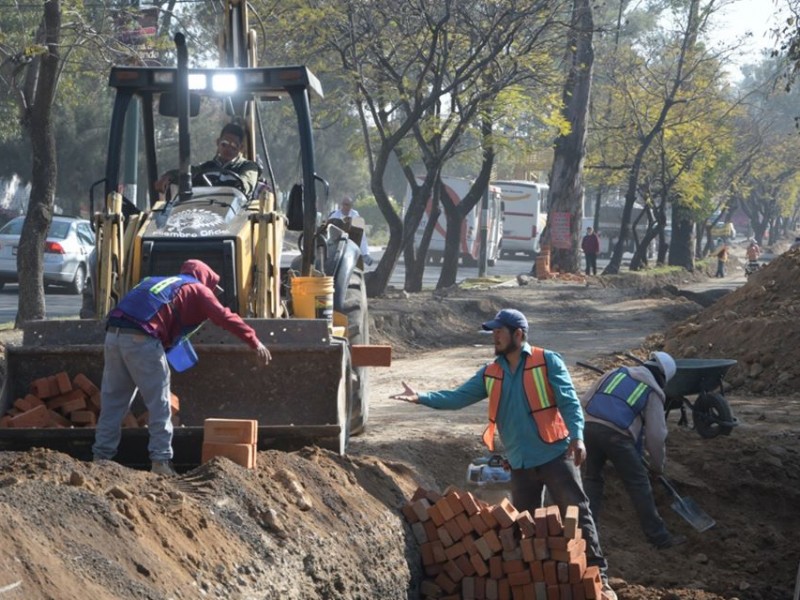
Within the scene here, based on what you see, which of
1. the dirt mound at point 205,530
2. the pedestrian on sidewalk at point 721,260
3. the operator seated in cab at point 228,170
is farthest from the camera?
the pedestrian on sidewalk at point 721,260

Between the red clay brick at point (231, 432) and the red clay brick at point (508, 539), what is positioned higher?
the red clay brick at point (231, 432)

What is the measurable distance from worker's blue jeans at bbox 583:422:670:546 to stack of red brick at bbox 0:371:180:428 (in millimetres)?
3130

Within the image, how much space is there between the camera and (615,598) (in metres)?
8.79

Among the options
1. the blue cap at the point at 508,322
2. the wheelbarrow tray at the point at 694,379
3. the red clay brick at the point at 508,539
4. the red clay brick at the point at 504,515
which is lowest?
the red clay brick at the point at 508,539

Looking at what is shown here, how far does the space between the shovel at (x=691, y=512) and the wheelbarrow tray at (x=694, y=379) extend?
5.53 feet

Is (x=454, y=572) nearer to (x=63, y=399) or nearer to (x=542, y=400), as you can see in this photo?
(x=542, y=400)

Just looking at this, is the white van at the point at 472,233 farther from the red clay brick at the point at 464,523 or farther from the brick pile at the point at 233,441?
the brick pile at the point at 233,441

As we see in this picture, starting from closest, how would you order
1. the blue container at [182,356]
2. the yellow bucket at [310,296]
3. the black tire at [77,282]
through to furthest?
Answer: the blue container at [182,356], the yellow bucket at [310,296], the black tire at [77,282]

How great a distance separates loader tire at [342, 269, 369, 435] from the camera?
1110 centimetres

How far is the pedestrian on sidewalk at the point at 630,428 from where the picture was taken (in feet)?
33.2

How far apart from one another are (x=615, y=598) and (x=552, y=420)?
1195mm

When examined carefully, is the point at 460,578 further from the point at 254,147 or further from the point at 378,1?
the point at 378,1

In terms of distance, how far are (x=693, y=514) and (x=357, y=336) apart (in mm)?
3192

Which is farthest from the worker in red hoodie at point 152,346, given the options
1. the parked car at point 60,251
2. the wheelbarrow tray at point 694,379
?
the parked car at point 60,251
